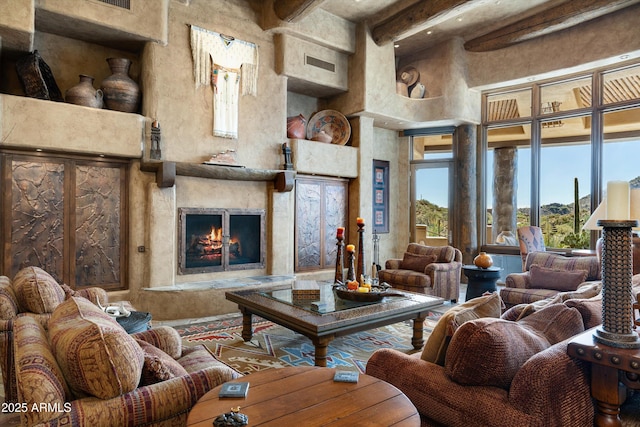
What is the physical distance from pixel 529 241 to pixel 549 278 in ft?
5.34

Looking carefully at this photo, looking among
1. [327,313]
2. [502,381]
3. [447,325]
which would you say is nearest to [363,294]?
[327,313]

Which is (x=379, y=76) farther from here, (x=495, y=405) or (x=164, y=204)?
(x=495, y=405)

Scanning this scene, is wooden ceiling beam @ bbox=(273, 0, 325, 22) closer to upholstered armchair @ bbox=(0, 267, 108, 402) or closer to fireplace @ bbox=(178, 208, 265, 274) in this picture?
fireplace @ bbox=(178, 208, 265, 274)

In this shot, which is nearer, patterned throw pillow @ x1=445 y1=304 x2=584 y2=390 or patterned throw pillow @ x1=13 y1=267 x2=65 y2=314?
patterned throw pillow @ x1=445 y1=304 x2=584 y2=390

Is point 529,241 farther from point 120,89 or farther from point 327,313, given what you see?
point 120,89

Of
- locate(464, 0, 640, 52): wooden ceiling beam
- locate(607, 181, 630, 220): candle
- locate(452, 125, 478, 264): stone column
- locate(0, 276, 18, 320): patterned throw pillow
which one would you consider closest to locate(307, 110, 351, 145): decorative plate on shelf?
locate(452, 125, 478, 264): stone column

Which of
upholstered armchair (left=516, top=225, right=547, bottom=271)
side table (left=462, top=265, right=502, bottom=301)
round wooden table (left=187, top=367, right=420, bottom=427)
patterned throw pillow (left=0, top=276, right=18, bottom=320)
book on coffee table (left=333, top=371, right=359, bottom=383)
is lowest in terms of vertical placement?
side table (left=462, top=265, right=502, bottom=301)

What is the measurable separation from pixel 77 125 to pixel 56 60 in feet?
3.70

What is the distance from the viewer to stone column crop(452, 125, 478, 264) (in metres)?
7.36

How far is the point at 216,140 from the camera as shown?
549 cm

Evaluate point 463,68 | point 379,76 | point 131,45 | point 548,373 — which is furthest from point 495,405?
point 463,68

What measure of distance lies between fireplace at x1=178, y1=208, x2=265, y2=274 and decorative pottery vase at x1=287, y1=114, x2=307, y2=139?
137 cm

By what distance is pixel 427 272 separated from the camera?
538cm

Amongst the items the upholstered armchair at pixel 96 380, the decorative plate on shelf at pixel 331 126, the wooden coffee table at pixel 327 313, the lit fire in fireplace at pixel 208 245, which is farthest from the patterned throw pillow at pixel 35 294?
the decorative plate on shelf at pixel 331 126
